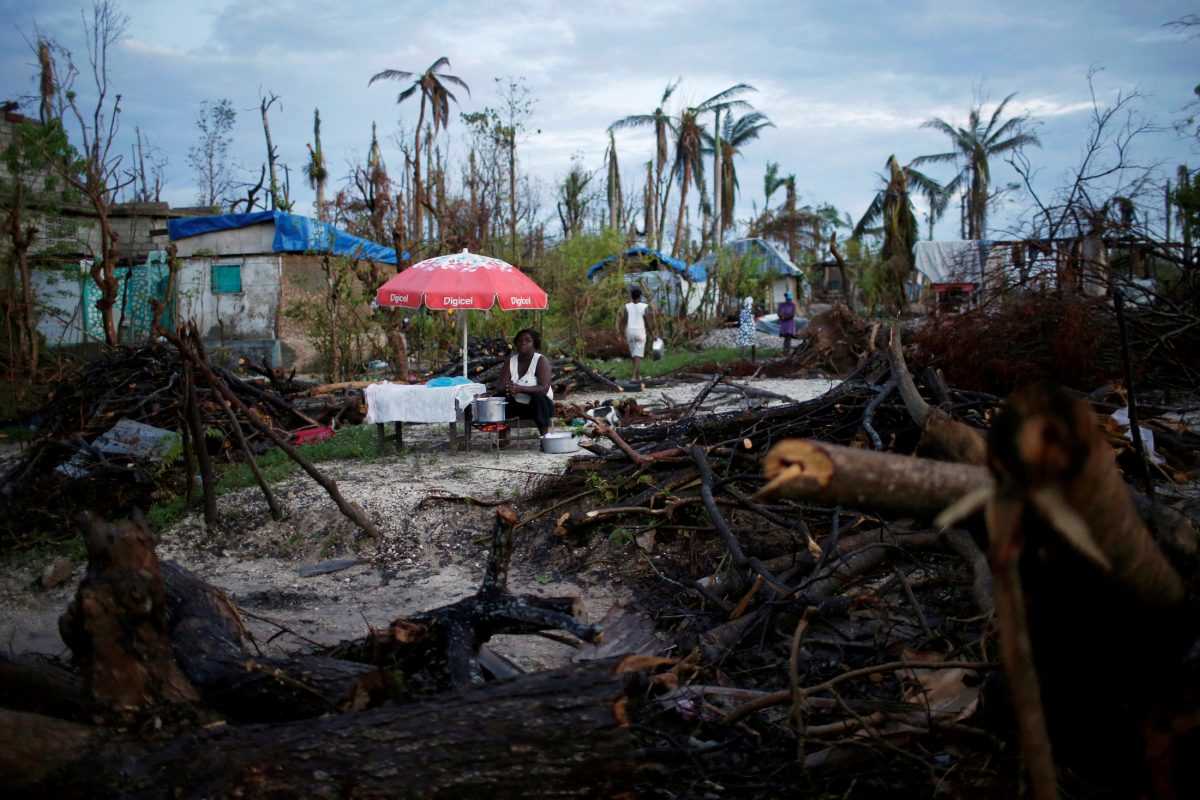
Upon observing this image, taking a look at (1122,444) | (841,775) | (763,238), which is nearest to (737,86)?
(763,238)

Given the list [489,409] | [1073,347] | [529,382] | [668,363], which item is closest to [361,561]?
[489,409]

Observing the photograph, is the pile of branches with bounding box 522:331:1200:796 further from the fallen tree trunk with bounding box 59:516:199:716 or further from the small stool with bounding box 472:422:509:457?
the small stool with bounding box 472:422:509:457

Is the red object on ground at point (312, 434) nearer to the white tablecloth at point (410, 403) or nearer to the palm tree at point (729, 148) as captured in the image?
the white tablecloth at point (410, 403)

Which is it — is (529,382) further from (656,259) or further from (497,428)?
(656,259)

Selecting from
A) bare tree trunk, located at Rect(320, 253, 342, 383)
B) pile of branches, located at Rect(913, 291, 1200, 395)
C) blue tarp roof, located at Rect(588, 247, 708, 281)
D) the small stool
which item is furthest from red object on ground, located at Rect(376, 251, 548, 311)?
blue tarp roof, located at Rect(588, 247, 708, 281)

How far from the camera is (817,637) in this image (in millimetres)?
3799

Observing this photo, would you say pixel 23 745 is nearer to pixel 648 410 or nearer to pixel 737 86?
pixel 648 410

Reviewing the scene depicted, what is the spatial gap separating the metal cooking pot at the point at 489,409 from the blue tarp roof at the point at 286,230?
794 centimetres

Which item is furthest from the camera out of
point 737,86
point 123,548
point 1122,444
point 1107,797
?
point 737,86

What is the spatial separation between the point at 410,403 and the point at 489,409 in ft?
2.54

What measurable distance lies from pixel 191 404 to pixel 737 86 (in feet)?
119

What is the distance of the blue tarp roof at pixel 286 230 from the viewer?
1594cm

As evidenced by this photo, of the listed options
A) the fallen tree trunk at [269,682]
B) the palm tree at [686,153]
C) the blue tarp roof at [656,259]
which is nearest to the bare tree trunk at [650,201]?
the palm tree at [686,153]

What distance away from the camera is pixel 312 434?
9.98 metres
